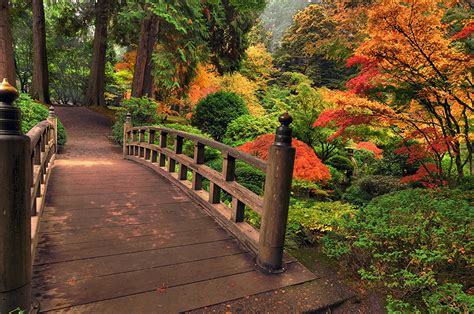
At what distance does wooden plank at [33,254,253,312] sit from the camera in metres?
2.21

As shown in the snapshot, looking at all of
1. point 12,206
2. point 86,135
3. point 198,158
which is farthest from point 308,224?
point 86,135

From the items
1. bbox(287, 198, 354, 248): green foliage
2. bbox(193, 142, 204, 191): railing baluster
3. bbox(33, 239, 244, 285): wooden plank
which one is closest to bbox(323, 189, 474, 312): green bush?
bbox(287, 198, 354, 248): green foliage

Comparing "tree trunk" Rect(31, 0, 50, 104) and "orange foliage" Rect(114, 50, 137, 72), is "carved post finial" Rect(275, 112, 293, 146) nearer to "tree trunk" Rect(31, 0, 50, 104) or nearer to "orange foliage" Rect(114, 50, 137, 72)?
"orange foliage" Rect(114, 50, 137, 72)

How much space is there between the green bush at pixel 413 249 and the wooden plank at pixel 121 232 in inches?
58.4

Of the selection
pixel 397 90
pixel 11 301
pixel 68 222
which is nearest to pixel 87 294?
pixel 11 301

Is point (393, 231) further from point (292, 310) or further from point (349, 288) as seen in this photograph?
point (292, 310)

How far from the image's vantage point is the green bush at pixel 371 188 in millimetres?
7891

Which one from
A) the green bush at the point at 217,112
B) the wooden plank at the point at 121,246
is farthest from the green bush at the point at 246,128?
the wooden plank at the point at 121,246

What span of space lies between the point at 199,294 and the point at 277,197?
978mm

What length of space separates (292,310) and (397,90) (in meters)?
4.14

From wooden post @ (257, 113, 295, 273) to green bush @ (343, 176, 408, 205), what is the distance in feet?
18.1

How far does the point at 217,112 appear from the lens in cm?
1395

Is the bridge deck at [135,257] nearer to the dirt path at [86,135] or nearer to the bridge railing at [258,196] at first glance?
the bridge railing at [258,196]

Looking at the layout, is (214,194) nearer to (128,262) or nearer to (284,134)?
(128,262)
